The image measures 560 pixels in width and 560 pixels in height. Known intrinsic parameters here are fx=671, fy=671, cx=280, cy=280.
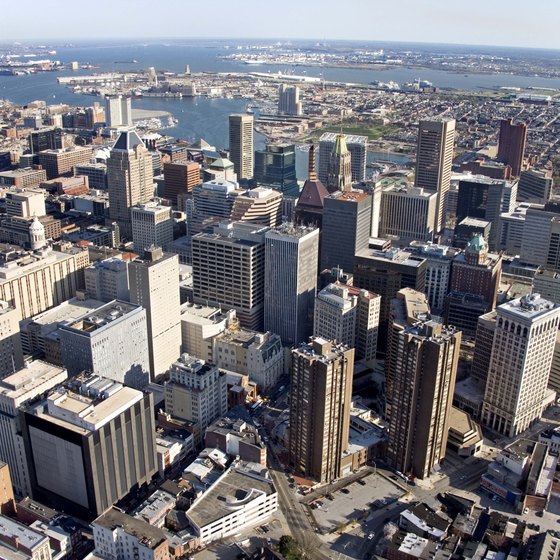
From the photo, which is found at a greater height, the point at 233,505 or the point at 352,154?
the point at 352,154

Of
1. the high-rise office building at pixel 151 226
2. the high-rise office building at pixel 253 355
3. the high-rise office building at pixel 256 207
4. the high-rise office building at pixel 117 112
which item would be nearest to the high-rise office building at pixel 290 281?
the high-rise office building at pixel 253 355

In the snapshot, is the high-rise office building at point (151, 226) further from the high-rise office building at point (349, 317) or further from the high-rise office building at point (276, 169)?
the high-rise office building at point (349, 317)

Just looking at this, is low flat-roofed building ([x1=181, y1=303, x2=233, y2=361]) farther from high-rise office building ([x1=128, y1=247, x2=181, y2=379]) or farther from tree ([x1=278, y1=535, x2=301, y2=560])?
tree ([x1=278, y1=535, x2=301, y2=560])

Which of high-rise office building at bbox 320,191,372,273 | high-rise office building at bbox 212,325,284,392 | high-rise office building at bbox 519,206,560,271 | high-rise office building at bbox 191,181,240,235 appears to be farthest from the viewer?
high-rise office building at bbox 191,181,240,235

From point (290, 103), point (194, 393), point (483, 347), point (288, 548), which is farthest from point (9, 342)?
point (290, 103)

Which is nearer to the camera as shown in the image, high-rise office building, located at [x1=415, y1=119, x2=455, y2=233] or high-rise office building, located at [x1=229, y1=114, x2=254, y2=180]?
high-rise office building, located at [x1=415, y1=119, x2=455, y2=233]

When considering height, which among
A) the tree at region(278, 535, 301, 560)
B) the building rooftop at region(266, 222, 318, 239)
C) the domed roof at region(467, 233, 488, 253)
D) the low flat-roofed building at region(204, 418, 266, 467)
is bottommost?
the tree at region(278, 535, 301, 560)

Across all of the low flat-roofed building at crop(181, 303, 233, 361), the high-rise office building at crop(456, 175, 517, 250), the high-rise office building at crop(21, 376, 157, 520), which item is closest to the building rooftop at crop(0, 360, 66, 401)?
the high-rise office building at crop(21, 376, 157, 520)

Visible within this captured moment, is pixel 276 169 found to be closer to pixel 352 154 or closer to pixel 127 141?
pixel 352 154
